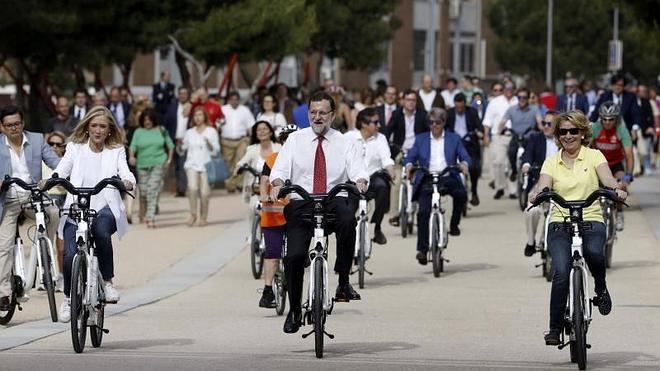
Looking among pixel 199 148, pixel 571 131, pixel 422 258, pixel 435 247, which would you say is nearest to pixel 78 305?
pixel 571 131

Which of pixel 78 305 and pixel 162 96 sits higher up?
pixel 162 96

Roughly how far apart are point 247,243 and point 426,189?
3.63 meters

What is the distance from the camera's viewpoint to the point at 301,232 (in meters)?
11.9

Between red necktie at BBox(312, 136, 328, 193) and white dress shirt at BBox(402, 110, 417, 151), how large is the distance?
10975mm

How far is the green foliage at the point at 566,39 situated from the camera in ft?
240

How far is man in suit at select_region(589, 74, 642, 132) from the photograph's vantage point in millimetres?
26172

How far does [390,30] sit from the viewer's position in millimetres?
57531

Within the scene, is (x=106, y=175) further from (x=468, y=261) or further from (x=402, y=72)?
(x=402, y=72)

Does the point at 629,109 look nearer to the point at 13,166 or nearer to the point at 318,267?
the point at 13,166

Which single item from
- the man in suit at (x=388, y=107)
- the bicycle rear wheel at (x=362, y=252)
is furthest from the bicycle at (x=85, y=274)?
the man in suit at (x=388, y=107)

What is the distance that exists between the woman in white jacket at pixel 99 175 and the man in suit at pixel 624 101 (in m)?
14.4

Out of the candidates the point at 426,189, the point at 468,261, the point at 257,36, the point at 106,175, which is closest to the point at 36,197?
the point at 106,175

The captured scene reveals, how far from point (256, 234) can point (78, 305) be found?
5823mm

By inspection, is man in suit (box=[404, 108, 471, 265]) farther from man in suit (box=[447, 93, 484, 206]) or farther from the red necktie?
man in suit (box=[447, 93, 484, 206])
